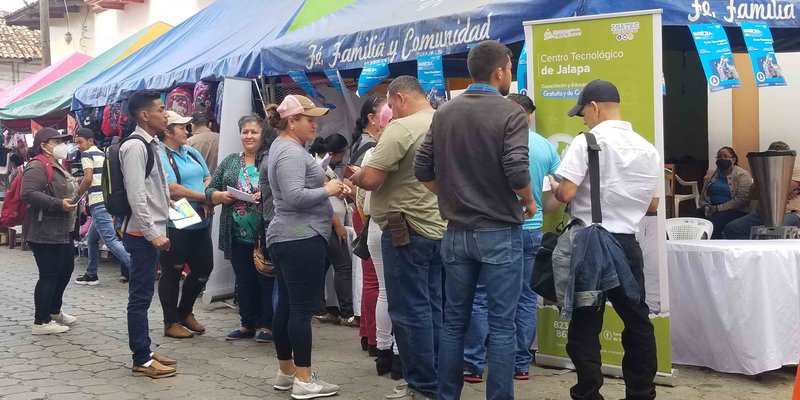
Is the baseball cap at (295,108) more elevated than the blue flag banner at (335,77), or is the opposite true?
the blue flag banner at (335,77)

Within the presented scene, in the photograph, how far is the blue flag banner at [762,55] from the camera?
6367 millimetres

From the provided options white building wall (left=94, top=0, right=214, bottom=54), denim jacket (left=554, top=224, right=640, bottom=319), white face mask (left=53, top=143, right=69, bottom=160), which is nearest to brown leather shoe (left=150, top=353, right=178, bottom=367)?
white face mask (left=53, top=143, right=69, bottom=160)

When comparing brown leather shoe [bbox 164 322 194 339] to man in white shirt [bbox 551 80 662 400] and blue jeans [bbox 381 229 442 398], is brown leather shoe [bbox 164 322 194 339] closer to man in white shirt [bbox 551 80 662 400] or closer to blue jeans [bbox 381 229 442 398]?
blue jeans [bbox 381 229 442 398]

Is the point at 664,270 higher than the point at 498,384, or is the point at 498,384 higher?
the point at 664,270

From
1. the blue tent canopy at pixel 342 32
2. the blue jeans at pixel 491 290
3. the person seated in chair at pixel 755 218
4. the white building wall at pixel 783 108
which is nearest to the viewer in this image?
the blue jeans at pixel 491 290

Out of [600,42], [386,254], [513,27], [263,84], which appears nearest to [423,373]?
[386,254]

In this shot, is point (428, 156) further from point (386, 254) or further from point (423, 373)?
point (423, 373)

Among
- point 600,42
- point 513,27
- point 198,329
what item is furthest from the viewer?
point 198,329

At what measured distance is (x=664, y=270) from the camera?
5594 millimetres

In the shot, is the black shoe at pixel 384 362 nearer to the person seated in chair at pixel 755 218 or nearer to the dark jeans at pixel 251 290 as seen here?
the dark jeans at pixel 251 290

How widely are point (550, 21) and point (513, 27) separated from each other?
0.75 metres

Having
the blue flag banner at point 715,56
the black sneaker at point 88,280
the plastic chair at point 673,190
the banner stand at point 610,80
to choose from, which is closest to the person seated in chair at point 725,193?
the plastic chair at point 673,190

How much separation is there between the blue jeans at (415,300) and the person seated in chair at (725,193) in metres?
5.72

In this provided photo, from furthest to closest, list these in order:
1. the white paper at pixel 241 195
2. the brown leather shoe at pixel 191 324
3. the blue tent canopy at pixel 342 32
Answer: the brown leather shoe at pixel 191 324, the white paper at pixel 241 195, the blue tent canopy at pixel 342 32
